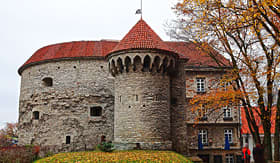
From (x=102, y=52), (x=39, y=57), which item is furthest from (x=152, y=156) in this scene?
(x=39, y=57)

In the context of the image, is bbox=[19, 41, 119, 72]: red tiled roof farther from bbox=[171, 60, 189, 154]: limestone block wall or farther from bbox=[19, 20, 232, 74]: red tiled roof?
bbox=[171, 60, 189, 154]: limestone block wall

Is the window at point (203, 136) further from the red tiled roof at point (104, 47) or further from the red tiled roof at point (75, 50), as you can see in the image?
the red tiled roof at point (75, 50)

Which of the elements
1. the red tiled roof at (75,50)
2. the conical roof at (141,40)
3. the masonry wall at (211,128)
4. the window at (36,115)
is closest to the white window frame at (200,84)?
the masonry wall at (211,128)

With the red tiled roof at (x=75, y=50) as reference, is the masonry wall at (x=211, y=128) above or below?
below

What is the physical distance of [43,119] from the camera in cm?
1925

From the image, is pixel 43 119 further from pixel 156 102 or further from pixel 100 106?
pixel 156 102

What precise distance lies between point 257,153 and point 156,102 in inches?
194

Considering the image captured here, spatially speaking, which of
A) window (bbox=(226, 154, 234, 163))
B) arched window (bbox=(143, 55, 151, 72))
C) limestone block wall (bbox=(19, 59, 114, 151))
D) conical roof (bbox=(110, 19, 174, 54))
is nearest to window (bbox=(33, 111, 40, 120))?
limestone block wall (bbox=(19, 59, 114, 151))

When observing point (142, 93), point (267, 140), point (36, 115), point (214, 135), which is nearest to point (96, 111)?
point (36, 115)

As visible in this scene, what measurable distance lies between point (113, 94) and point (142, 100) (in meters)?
6.87

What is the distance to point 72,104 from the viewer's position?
18875 millimetres

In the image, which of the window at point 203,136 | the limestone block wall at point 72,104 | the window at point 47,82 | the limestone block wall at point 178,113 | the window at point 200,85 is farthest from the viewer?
the window at point 200,85

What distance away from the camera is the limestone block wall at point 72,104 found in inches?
723

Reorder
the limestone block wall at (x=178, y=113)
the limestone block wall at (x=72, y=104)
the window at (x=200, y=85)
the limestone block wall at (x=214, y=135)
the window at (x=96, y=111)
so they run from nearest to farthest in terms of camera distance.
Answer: the limestone block wall at (x=178, y=113)
the limestone block wall at (x=72, y=104)
the window at (x=96, y=111)
the limestone block wall at (x=214, y=135)
the window at (x=200, y=85)
